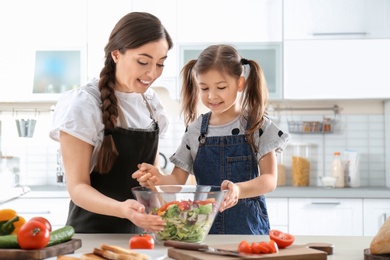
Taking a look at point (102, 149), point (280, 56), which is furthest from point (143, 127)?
point (280, 56)

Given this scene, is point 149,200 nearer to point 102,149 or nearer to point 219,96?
point 102,149

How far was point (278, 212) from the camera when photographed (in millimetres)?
4445

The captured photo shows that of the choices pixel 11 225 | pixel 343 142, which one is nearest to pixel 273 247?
pixel 11 225

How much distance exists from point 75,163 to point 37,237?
0.50 metres

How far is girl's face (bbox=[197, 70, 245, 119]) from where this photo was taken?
241 centimetres

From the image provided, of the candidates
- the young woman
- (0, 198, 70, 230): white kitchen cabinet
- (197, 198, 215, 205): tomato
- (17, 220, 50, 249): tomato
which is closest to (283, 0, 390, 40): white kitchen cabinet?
(0, 198, 70, 230): white kitchen cabinet

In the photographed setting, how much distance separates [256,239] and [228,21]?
291cm

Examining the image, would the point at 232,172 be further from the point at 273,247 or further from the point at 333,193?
the point at 333,193

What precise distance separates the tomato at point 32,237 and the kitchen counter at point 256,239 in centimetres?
10

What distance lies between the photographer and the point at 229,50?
2561 mm

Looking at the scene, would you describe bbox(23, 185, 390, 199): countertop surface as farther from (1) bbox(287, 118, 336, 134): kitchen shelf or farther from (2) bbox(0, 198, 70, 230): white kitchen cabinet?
(1) bbox(287, 118, 336, 134): kitchen shelf

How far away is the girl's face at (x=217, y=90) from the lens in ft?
7.91

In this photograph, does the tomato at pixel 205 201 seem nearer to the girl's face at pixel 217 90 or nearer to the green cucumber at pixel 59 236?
the green cucumber at pixel 59 236

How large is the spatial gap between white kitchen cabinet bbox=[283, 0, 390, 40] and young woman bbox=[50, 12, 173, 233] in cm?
246
